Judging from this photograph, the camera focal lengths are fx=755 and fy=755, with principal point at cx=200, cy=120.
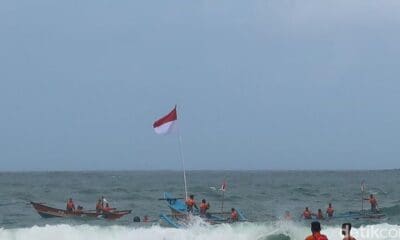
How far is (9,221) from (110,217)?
4.89 meters

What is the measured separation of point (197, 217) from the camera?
31.5m

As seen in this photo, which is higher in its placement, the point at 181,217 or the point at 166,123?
the point at 166,123

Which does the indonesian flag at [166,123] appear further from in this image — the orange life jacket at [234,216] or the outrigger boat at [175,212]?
the orange life jacket at [234,216]

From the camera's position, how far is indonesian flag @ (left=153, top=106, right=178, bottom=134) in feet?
92.3

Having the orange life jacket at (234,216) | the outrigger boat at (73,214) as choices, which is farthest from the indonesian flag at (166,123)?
the outrigger boat at (73,214)

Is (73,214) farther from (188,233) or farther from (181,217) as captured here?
(188,233)

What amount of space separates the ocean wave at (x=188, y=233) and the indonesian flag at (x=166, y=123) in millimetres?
3664

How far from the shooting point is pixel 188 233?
27125mm

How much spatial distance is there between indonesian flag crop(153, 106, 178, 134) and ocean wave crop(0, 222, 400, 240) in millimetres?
3664

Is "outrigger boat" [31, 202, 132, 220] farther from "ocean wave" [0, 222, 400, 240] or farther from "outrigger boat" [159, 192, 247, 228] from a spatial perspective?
"ocean wave" [0, 222, 400, 240]

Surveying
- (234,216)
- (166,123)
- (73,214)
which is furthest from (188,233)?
(73,214)

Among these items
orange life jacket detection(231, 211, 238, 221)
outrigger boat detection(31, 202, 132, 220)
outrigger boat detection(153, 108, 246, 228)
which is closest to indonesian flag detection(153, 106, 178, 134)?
outrigger boat detection(153, 108, 246, 228)

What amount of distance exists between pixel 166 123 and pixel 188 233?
165 inches

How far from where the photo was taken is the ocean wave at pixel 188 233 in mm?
26078
